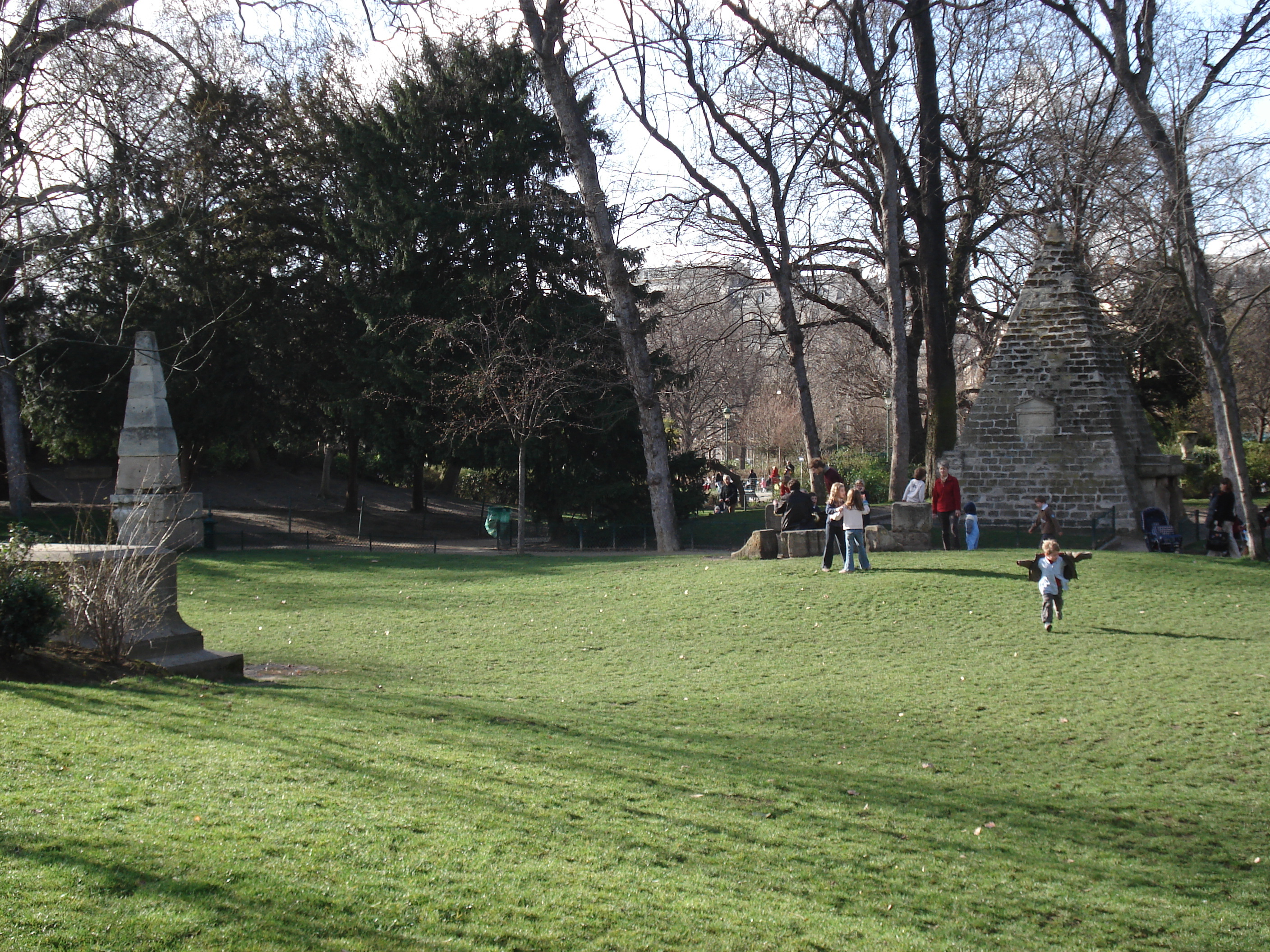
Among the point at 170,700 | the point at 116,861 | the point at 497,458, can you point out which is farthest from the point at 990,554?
the point at 116,861

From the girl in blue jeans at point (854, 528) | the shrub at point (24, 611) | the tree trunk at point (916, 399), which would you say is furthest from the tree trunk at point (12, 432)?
the tree trunk at point (916, 399)

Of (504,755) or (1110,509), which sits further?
(1110,509)

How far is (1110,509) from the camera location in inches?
808

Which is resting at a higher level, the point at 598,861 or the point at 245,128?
the point at 245,128

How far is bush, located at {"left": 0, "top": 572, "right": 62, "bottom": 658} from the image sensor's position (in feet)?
25.2

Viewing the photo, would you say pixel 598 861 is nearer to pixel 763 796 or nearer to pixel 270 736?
pixel 763 796

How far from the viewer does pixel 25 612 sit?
25.5ft

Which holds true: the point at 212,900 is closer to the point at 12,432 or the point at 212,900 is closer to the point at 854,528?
the point at 854,528

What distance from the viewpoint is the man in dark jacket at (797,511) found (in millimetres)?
17375


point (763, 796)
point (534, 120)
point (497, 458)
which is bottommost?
point (763, 796)

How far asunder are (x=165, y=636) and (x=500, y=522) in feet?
50.7

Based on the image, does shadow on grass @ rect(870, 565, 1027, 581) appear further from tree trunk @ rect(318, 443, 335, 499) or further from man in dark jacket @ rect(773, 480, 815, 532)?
tree trunk @ rect(318, 443, 335, 499)

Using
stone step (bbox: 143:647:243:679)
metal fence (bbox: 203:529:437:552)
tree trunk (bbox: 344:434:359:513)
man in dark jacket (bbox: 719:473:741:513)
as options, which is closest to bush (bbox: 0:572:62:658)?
stone step (bbox: 143:647:243:679)

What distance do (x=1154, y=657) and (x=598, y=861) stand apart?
809cm
